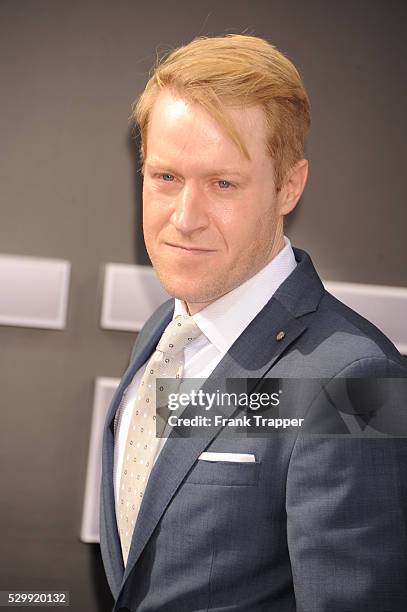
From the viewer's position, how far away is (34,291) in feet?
5.61

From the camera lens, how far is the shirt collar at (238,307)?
3.75 ft

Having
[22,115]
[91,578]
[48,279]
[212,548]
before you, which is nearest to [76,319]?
[48,279]

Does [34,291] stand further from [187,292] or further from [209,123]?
[209,123]

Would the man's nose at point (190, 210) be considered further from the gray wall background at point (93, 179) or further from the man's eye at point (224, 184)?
the gray wall background at point (93, 179)

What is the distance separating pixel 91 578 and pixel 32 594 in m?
0.13

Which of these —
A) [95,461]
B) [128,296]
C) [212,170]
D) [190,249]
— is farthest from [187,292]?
[95,461]

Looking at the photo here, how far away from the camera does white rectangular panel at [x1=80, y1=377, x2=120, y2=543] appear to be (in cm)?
171

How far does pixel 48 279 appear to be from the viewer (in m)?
1.70

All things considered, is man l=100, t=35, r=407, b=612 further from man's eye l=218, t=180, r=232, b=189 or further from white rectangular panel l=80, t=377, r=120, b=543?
white rectangular panel l=80, t=377, r=120, b=543

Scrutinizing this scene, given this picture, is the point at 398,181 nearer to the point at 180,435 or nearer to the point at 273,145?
the point at 273,145

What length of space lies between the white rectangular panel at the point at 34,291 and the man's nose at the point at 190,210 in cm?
64

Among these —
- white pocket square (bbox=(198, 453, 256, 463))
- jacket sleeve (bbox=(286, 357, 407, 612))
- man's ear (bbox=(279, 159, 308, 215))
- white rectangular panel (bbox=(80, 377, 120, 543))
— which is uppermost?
man's ear (bbox=(279, 159, 308, 215))

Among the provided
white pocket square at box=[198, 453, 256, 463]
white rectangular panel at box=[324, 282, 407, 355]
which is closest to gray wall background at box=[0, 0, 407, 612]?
white rectangular panel at box=[324, 282, 407, 355]

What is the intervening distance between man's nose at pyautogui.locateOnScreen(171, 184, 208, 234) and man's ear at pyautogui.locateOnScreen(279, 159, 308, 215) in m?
0.13
